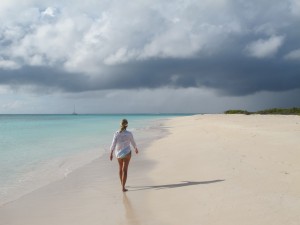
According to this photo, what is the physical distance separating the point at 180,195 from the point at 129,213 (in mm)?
1645

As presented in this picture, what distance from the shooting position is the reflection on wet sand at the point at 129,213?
22.5 ft

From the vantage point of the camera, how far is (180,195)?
28.2 ft

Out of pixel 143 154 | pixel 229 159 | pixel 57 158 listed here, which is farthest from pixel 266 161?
pixel 57 158

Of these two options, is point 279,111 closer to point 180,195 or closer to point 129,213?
point 180,195

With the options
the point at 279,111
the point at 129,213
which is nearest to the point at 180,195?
the point at 129,213

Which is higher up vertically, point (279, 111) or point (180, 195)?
point (279, 111)

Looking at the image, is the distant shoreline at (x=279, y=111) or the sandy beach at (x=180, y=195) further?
the distant shoreline at (x=279, y=111)

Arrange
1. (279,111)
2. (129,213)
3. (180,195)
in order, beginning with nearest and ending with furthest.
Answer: (129,213) → (180,195) → (279,111)

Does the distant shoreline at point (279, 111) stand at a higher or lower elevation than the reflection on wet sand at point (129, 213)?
higher

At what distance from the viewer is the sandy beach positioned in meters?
6.87

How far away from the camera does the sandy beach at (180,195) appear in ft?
22.5

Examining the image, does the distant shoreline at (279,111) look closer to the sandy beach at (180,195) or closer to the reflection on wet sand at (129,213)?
the sandy beach at (180,195)

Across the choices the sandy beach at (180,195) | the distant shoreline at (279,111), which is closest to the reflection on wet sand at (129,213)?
the sandy beach at (180,195)

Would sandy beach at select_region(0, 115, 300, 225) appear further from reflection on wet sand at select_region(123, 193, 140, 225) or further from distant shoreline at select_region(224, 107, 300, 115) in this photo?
distant shoreline at select_region(224, 107, 300, 115)
